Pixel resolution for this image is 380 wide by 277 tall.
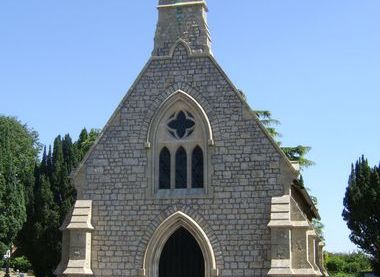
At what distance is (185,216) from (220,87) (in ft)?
13.9

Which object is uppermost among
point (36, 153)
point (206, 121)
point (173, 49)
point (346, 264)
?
point (36, 153)

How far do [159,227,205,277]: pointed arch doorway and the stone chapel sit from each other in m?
0.03

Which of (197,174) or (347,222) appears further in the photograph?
(347,222)

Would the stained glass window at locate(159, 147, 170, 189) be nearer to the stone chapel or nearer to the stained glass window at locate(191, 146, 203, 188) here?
the stone chapel

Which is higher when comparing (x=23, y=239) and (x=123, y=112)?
(x=123, y=112)

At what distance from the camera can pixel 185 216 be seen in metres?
17.8

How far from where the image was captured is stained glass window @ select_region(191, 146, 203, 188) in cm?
1841

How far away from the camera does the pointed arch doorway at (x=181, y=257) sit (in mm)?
17984

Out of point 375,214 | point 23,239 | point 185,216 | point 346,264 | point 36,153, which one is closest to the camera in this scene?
point 185,216

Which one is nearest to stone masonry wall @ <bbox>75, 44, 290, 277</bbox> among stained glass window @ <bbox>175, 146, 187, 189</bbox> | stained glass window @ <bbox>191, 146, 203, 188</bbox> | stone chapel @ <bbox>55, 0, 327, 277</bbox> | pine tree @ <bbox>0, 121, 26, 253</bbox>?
stone chapel @ <bbox>55, 0, 327, 277</bbox>

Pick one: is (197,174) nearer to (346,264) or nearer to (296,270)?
(296,270)

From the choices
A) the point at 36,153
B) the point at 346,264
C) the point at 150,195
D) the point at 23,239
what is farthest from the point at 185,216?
the point at 36,153

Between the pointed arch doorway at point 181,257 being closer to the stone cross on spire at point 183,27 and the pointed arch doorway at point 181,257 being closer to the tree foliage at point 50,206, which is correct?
the stone cross on spire at point 183,27

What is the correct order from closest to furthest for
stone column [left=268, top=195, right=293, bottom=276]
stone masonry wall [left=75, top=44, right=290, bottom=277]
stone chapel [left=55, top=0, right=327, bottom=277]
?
stone column [left=268, top=195, right=293, bottom=276] < stone chapel [left=55, top=0, right=327, bottom=277] < stone masonry wall [left=75, top=44, right=290, bottom=277]
